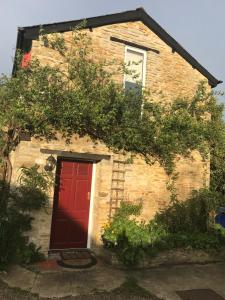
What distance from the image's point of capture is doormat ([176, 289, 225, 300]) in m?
6.43

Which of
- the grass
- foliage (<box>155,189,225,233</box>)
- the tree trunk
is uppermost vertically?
the tree trunk

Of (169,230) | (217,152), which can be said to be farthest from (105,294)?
(217,152)

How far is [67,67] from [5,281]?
5396 millimetres

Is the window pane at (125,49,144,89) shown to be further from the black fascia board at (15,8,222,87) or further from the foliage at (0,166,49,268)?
the foliage at (0,166,49,268)

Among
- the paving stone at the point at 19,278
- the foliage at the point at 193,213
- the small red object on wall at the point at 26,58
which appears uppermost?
the small red object on wall at the point at 26,58

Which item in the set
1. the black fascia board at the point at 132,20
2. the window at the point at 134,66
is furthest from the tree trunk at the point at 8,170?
the window at the point at 134,66

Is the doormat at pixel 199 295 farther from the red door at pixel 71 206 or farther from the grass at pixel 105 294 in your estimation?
the red door at pixel 71 206

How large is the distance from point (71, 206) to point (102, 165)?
4.53 feet

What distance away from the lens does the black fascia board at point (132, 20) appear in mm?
8586

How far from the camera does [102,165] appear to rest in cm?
901

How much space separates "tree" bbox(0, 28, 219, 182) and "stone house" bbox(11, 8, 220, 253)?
281 mm

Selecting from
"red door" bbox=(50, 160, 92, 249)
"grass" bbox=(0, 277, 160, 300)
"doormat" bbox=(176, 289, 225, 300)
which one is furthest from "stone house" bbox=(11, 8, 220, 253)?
"doormat" bbox=(176, 289, 225, 300)

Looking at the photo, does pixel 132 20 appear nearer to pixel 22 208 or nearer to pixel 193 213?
pixel 193 213

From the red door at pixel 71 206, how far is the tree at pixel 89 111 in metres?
0.97
